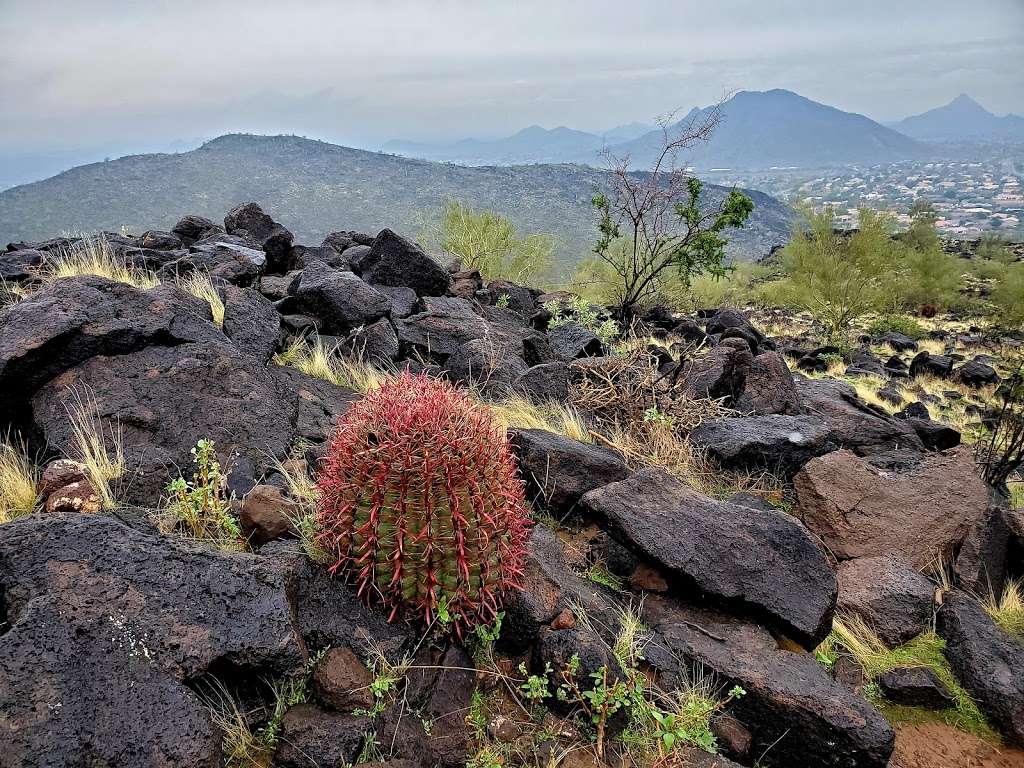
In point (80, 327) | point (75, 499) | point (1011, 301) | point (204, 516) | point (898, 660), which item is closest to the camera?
point (75, 499)

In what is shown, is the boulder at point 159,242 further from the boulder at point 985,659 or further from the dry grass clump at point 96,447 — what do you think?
the boulder at point 985,659

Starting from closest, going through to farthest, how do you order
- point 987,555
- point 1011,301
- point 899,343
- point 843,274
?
1. point 987,555
2. point 899,343
3. point 843,274
4. point 1011,301

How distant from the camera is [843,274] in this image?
24094 millimetres

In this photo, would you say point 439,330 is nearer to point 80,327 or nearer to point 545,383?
point 545,383

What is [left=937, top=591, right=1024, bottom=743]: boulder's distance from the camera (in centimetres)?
360

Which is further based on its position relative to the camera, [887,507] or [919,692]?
[887,507]

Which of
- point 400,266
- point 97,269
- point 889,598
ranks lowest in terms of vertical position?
point 889,598

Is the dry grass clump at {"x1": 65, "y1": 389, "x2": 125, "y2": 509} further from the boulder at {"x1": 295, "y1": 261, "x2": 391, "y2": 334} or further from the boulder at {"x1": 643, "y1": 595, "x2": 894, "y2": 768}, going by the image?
the boulder at {"x1": 295, "y1": 261, "x2": 391, "y2": 334}

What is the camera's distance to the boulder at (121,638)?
218cm

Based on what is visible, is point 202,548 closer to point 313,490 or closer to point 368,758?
point 313,490

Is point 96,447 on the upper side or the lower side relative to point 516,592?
upper

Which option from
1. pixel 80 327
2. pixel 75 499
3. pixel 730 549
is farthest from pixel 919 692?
pixel 80 327

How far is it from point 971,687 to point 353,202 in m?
104

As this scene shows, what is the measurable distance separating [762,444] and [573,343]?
4492 millimetres
